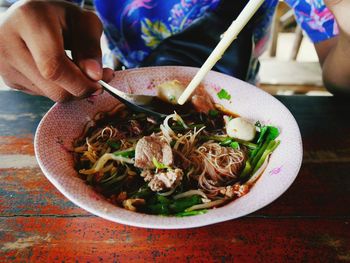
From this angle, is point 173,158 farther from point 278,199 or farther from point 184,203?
point 278,199

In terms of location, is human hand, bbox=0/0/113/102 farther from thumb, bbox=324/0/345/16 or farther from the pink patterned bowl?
thumb, bbox=324/0/345/16

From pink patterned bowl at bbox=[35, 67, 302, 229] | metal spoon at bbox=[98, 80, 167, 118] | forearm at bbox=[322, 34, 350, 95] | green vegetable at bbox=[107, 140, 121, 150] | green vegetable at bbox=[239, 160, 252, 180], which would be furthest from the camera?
forearm at bbox=[322, 34, 350, 95]

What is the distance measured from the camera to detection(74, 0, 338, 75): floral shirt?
1903mm

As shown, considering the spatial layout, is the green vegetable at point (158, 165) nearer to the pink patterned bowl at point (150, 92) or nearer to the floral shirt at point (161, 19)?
the pink patterned bowl at point (150, 92)

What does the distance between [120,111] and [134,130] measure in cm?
15

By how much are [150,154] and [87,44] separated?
50 centimetres

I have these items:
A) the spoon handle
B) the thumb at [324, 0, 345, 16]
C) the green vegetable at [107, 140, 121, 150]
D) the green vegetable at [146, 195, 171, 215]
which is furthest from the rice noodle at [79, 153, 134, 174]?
the thumb at [324, 0, 345, 16]

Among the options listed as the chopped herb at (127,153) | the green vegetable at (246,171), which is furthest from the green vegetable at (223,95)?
the chopped herb at (127,153)

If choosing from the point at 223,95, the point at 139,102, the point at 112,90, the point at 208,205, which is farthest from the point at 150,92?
the point at 208,205

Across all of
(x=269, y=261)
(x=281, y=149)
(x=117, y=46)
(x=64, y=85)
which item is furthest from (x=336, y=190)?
(x=117, y=46)

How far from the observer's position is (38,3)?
1056 millimetres

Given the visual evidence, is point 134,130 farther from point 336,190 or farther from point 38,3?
point 336,190

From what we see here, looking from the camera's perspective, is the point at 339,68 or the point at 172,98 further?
the point at 339,68

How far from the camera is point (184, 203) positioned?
105cm
